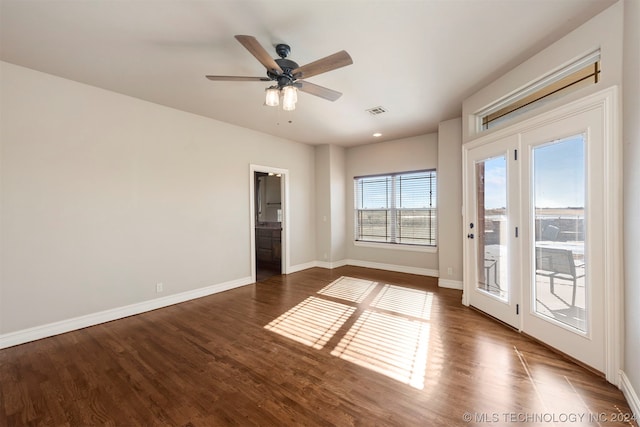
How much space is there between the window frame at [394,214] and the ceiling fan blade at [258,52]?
163 inches

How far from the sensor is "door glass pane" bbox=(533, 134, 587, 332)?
7.41 ft

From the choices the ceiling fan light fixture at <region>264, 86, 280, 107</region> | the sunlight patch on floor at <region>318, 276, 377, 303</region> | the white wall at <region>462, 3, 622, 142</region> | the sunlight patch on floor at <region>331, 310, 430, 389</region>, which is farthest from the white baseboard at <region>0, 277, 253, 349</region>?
the white wall at <region>462, 3, 622, 142</region>

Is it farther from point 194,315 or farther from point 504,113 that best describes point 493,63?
point 194,315

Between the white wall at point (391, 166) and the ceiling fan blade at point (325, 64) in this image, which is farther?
the white wall at point (391, 166)

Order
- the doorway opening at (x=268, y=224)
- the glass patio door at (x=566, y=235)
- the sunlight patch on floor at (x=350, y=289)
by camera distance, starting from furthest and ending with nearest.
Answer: the doorway opening at (x=268, y=224) < the sunlight patch on floor at (x=350, y=289) < the glass patio door at (x=566, y=235)

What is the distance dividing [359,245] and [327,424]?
4862 millimetres

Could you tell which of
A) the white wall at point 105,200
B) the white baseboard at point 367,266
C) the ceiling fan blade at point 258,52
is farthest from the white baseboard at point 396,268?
the ceiling fan blade at point 258,52

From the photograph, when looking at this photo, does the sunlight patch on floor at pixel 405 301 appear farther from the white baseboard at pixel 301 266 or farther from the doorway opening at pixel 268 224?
the doorway opening at pixel 268 224

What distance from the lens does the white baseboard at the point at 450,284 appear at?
180 inches

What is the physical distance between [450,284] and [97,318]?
522 cm

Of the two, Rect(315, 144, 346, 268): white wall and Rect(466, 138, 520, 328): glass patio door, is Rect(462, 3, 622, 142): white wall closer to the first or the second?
Rect(466, 138, 520, 328): glass patio door

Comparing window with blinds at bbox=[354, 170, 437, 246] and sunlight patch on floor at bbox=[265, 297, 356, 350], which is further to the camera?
window with blinds at bbox=[354, 170, 437, 246]

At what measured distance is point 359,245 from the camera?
643 cm

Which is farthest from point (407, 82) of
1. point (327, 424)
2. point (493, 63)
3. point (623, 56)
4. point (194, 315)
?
point (194, 315)
